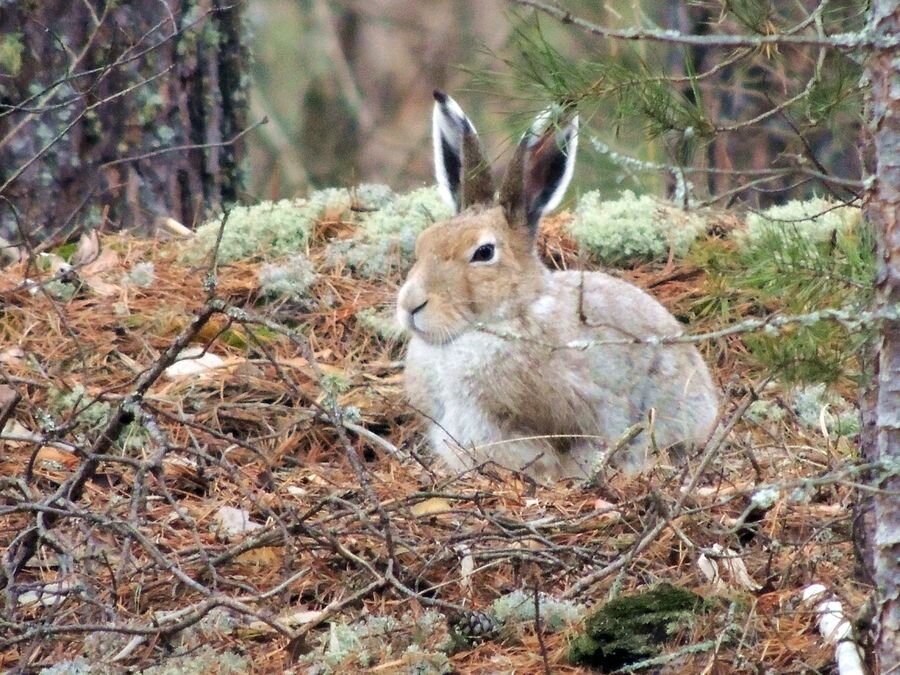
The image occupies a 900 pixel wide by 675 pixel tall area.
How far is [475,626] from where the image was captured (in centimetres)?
319

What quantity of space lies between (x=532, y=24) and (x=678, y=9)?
5.12m

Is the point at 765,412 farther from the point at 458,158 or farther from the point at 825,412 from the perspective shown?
the point at 458,158

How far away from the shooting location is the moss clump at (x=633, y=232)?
19.6ft

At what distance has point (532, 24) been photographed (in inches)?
119

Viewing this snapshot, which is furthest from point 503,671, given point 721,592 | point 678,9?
point 678,9

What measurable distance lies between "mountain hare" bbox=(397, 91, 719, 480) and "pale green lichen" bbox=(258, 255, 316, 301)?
689 millimetres

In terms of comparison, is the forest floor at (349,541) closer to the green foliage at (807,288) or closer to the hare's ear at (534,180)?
the green foliage at (807,288)

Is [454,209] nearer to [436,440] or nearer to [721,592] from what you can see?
[436,440]

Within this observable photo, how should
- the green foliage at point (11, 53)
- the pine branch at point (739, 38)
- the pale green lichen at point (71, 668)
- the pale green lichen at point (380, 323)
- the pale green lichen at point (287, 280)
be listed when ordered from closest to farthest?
the pine branch at point (739, 38) < the pale green lichen at point (71, 668) < the pale green lichen at point (380, 323) < the pale green lichen at point (287, 280) < the green foliage at point (11, 53)

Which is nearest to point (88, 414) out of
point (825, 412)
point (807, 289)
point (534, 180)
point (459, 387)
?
point (459, 387)

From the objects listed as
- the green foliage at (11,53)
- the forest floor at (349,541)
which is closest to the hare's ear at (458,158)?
the forest floor at (349,541)

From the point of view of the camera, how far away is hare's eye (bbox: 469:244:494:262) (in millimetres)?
5055

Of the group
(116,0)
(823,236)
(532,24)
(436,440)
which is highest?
(532,24)

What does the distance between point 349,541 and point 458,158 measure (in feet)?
6.56
